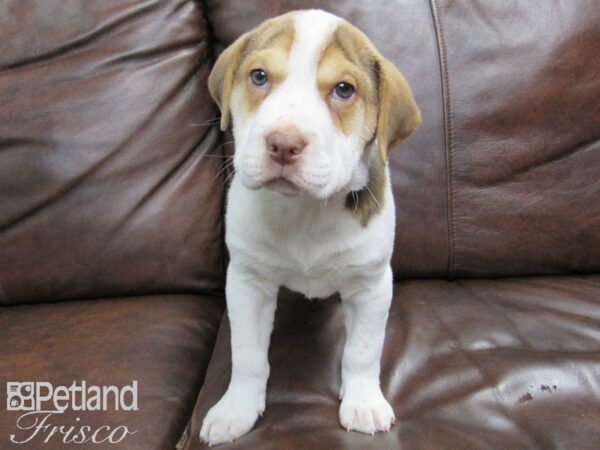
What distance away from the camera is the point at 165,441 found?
127 cm

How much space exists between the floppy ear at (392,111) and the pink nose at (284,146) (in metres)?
0.26

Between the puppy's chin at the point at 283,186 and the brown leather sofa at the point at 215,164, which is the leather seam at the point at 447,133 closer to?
the brown leather sofa at the point at 215,164

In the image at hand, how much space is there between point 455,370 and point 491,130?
83 centimetres

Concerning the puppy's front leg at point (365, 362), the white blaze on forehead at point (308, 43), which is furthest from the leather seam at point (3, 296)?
the white blaze on forehead at point (308, 43)

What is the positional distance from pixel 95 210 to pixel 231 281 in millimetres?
641

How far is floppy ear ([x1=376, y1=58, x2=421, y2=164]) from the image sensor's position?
128cm

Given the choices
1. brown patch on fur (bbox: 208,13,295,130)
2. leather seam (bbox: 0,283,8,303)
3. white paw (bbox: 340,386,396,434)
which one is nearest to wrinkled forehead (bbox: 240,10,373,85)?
brown patch on fur (bbox: 208,13,295,130)

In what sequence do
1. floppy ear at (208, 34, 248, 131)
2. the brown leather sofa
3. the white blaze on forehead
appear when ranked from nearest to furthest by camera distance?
the white blaze on forehead
floppy ear at (208, 34, 248, 131)
the brown leather sofa

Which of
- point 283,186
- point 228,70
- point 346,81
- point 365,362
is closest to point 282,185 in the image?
point 283,186

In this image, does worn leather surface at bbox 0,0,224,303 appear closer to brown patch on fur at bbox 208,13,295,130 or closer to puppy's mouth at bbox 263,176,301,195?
brown patch on fur at bbox 208,13,295,130

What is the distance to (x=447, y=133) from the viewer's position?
1.85 metres

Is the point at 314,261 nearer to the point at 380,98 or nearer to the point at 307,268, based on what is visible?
the point at 307,268

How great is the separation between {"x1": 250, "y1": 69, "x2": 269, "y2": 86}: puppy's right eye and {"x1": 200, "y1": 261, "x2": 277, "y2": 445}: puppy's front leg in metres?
0.45

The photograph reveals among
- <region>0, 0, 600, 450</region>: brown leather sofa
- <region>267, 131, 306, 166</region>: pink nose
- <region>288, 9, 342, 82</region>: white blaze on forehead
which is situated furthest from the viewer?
<region>0, 0, 600, 450</region>: brown leather sofa
